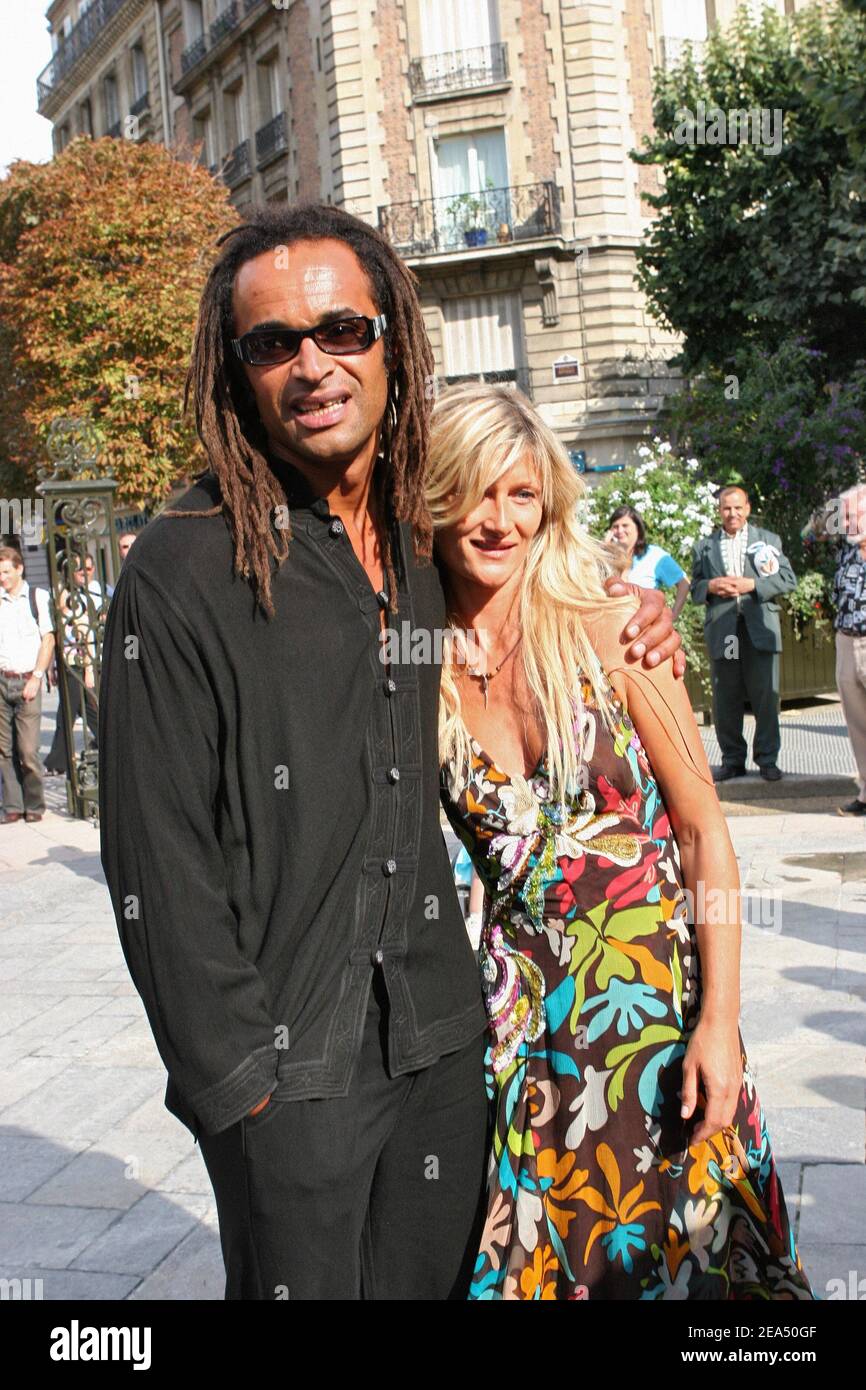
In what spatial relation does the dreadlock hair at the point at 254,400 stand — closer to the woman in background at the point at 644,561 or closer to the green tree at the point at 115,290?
the woman in background at the point at 644,561

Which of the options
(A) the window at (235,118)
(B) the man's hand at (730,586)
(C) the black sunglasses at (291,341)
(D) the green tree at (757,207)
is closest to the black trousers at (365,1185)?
(C) the black sunglasses at (291,341)

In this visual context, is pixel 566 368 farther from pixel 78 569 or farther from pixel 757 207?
pixel 78 569

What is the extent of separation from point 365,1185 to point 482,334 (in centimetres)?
2799

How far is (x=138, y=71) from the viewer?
39062 mm

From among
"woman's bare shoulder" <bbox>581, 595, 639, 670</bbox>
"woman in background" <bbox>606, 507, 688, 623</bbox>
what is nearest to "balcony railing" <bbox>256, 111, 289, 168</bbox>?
"woman in background" <bbox>606, 507, 688, 623</bbox>

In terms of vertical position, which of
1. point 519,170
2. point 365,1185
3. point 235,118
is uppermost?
point 235,118

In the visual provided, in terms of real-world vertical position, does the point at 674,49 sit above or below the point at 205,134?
below

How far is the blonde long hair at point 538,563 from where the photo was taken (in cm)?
227

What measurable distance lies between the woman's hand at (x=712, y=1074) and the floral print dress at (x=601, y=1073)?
51mm

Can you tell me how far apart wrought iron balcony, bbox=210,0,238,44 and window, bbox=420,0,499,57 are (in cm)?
664

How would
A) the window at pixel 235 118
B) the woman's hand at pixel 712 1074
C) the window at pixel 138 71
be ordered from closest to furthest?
the woman's hand at pixel 712 1074, the window at pixel 235 118, the window at pixel 138 71

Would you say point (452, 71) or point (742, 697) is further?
point (452, 71)

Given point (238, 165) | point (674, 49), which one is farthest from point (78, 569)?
point (238, 165)
